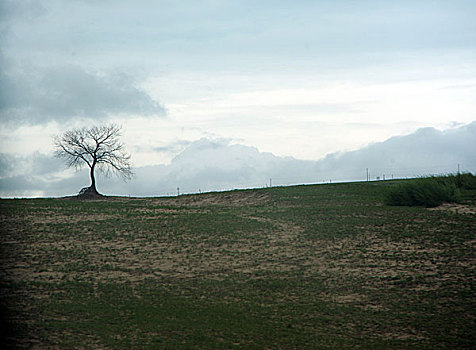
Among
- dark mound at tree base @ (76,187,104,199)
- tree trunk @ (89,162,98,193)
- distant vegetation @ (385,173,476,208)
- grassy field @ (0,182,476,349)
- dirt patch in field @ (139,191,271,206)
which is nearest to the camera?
grassy field @ (0,182,476,349)

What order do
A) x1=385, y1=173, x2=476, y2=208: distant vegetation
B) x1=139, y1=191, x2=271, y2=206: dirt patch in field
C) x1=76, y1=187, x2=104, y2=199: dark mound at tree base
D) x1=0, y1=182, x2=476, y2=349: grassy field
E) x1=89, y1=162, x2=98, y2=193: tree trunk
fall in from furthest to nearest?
x1=89, y1=162, x2=98, y2=193: tree trunk, x1=76, y1=187, x2=104, y2=199: dark mound at tree base, x1=139, y1=191, x2=271, y2=206: dirt patch in field, x1=385, y1=173, x2=476, y2=208: distant vegetation, x1=0, y1=182, x2=476, y2=349: grassy field

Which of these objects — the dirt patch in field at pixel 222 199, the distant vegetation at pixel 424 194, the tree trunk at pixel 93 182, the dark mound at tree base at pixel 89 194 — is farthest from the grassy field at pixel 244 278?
the tree trunk at pixel 93 182

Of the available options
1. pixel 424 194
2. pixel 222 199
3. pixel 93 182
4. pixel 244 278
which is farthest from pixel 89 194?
pixel 244 278

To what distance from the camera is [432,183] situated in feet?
93.3

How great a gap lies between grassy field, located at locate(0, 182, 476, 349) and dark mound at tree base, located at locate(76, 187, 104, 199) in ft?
45.3

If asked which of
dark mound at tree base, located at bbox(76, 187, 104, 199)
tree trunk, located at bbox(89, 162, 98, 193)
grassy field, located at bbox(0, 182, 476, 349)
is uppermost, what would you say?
tree trunk, located at bbox(89, 162, 98, 193)

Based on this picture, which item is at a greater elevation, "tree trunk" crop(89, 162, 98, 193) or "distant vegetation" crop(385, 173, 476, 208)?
"tree trunk" crop(89, 162, 98, 193)

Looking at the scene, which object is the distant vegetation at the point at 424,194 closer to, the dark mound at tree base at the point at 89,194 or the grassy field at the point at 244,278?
the grassy field at the point at 244,278

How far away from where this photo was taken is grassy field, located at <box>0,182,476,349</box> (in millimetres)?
12406

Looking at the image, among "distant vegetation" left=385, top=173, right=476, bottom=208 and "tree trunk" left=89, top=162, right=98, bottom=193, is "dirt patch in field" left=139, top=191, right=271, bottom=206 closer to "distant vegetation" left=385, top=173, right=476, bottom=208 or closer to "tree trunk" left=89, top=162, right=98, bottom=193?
"tree trunk" left=89, top=162, right=98, bottom=193

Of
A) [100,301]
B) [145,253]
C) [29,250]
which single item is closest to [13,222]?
[29,250]

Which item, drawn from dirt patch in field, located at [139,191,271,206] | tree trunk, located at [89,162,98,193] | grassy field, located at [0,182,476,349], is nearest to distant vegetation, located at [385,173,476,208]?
grassy field, located at [0,182,476,349]

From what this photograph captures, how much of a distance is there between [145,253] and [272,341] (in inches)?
356

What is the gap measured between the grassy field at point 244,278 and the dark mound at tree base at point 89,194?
13822mm
